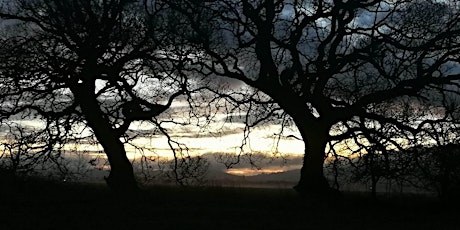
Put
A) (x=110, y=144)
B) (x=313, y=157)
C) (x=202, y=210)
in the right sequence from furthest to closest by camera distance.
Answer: (x=110, y=144)
(x=313, y=157)
(x=202, y=210)

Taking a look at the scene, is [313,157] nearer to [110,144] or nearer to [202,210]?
[202,210]

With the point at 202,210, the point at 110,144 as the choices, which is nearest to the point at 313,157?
the point at 202,210

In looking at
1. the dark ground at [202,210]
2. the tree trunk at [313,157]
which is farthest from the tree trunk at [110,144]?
the tree trunk at [313,157]

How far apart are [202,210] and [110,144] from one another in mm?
7590

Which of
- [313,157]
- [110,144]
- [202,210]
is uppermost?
[110,144]

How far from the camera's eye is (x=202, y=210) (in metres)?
19.9

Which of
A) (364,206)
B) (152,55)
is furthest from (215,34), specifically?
(364,206)

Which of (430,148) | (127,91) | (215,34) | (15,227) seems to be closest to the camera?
(15,227)

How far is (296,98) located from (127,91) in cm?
694

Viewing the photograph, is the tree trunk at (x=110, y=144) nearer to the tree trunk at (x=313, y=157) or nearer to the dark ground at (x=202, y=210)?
the dark ground at (x=202, y=210)

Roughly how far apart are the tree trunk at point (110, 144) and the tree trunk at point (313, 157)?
672 cm

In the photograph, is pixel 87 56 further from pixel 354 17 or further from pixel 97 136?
pixel 354 17

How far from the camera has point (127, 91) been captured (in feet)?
87.8

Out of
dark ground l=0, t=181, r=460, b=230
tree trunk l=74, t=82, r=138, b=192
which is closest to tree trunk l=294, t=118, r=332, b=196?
dark ground l=0, t=181, r=460, b=230
